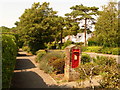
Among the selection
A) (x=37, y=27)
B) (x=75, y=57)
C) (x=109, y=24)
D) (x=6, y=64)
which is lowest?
(x=75, y=57)

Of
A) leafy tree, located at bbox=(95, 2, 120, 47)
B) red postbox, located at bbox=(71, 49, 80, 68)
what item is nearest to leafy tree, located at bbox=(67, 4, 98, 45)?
leafy tree, located at bbox=(95, 2, 120, 47)

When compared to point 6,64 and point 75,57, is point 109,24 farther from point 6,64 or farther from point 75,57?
point 6,64

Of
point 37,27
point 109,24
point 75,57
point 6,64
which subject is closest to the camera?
point 6,64

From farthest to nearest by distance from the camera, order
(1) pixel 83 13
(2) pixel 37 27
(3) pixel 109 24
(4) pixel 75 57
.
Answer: (1) pixel 83 13
(3) pixel 109 24
(2) pixel 37 27
(4) pixel 75 57

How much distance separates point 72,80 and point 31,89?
3.27 metres

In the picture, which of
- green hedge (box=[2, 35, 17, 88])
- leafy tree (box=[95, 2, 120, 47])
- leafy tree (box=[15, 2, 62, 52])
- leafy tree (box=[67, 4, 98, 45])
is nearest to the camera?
green hedge (box=[2, 35, 17, 88])

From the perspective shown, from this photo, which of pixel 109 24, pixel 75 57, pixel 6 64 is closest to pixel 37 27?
pixel 109 24

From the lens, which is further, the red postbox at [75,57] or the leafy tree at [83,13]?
the leafy tree at [83,13]

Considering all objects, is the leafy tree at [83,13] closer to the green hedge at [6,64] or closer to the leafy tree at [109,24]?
the leafy tree at [109,24]

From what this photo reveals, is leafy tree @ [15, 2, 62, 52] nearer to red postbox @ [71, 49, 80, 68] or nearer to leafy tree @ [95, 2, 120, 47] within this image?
leafy tree @ [95, 2, 120, 47]

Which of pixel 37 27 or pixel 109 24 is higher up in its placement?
pixel 109 24

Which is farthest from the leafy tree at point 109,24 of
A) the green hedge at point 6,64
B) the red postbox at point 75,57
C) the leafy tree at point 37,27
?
the green hedge at point 6,64

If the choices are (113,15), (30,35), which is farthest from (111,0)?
(30,35)

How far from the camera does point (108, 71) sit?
6734 millimetres
